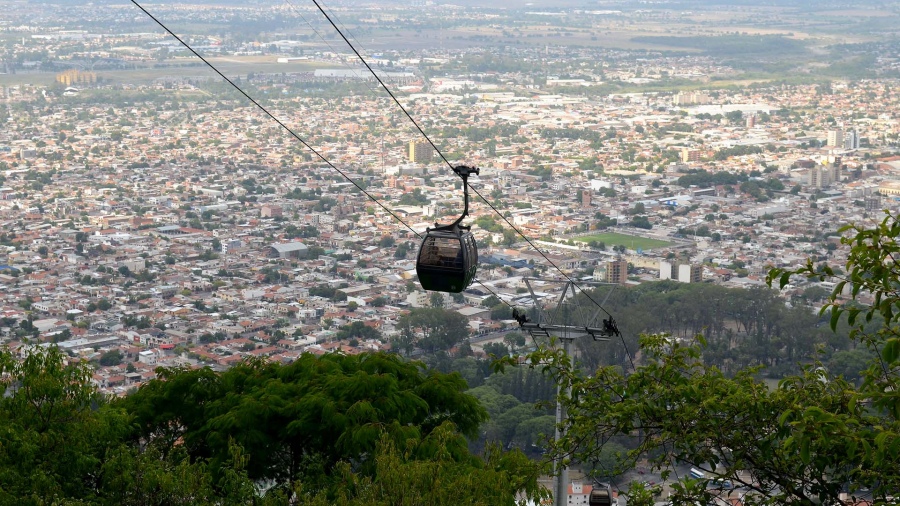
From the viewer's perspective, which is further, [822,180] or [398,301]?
[822,180]

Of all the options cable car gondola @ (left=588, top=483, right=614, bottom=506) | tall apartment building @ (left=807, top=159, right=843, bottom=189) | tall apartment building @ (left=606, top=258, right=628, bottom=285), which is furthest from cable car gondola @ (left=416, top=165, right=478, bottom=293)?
tall apartment building @ (left=807, top=159, right=843, bottom=189)

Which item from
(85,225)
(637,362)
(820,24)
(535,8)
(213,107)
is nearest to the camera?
(637,362)

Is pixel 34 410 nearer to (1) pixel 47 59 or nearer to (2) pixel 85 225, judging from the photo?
(2) pixel 85 225

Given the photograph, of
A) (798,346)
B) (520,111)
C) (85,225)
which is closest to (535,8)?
(520,111)

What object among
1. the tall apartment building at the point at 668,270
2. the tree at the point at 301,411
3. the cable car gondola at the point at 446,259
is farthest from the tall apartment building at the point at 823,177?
the cable car gondola at the point at 446,259

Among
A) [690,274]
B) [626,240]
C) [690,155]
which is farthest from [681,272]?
[690,155]

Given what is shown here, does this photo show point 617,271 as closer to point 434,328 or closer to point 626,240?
point 626,240
